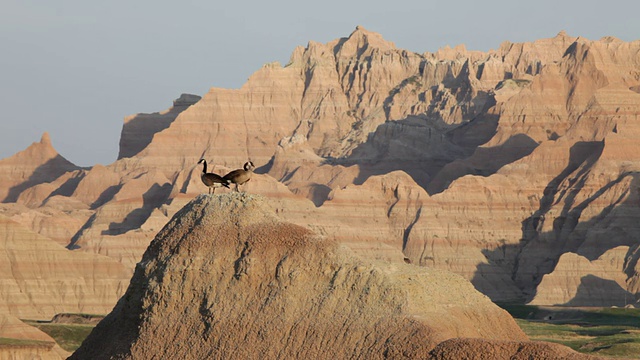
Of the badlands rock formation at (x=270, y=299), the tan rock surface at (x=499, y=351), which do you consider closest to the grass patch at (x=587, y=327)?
the badlands rock formation at (x=270, y=299)

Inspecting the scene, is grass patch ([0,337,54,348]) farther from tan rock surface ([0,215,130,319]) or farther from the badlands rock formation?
tan rock surface ([0,215,130,319])

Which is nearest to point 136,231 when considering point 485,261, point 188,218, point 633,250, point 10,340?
point 485,261

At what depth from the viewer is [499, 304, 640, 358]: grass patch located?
81875mm

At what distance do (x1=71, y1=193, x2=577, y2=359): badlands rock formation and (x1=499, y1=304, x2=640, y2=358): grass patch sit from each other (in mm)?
37284

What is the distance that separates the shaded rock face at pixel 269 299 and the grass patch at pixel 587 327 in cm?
3734

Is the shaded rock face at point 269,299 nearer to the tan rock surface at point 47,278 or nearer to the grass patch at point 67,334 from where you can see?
the grass patch at point 67,334

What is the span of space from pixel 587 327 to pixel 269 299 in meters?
81.5

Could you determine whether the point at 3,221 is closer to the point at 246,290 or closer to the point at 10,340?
the point at 10,340

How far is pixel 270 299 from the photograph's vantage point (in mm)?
40062

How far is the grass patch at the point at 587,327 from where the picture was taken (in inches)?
3223

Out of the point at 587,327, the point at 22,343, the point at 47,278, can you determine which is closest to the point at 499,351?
the point at 22,343

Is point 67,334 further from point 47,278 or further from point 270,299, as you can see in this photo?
point 270,299

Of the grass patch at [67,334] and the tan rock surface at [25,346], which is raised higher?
the tan rock surface at [25,346]

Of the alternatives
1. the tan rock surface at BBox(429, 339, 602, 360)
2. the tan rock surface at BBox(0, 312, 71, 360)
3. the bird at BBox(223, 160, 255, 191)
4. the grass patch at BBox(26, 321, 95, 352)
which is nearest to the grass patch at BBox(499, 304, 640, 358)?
the grass patch at BBox(26, 321, 95, 352)
